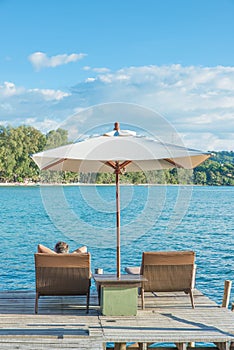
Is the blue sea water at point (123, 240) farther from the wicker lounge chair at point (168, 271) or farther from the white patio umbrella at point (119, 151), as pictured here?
the wicker lounge chair at point (168, 271)

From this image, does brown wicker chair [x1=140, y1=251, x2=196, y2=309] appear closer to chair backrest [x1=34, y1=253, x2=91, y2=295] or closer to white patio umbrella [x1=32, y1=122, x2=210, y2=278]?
white patio umbrella [x1=32, y1=122, x2=210, y2=278]

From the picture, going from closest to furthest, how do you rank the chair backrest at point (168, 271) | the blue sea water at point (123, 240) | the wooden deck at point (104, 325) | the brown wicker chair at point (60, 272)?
1. the wooden deck at point (104, 325)
2. the brown wicker chair at point (60, 272)
3. the chair backrest at point (168, 271)
4. the blue sea water at point (123, 240)

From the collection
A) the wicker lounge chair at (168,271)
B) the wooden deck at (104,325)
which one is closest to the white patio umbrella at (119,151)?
the wicker lounge chair at (168,271)

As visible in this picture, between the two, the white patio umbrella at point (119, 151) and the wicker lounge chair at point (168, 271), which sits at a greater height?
the white patio umbrella at point (119, 151)

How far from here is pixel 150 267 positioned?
5.88m

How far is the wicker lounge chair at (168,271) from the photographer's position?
19.3 ft

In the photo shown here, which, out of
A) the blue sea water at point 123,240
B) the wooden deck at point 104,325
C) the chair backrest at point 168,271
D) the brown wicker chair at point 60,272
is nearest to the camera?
the wooden deck at point 104,325

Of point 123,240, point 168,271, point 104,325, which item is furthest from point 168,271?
point 123,240

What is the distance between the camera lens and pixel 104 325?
17.2ft

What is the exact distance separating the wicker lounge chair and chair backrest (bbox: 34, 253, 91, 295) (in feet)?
2.18

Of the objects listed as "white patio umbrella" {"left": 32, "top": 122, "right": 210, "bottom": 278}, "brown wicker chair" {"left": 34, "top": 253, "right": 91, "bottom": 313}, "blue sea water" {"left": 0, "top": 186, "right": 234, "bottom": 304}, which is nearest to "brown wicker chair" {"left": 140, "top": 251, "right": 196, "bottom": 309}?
"white patio umbrella" {"left": 32, "top": 122, "right": 210, "bottom": 278}

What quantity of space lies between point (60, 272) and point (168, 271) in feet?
3.92

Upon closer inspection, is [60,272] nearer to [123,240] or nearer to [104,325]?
[104,325]

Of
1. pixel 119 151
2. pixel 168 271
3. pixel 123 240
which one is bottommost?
pixel 123 240
